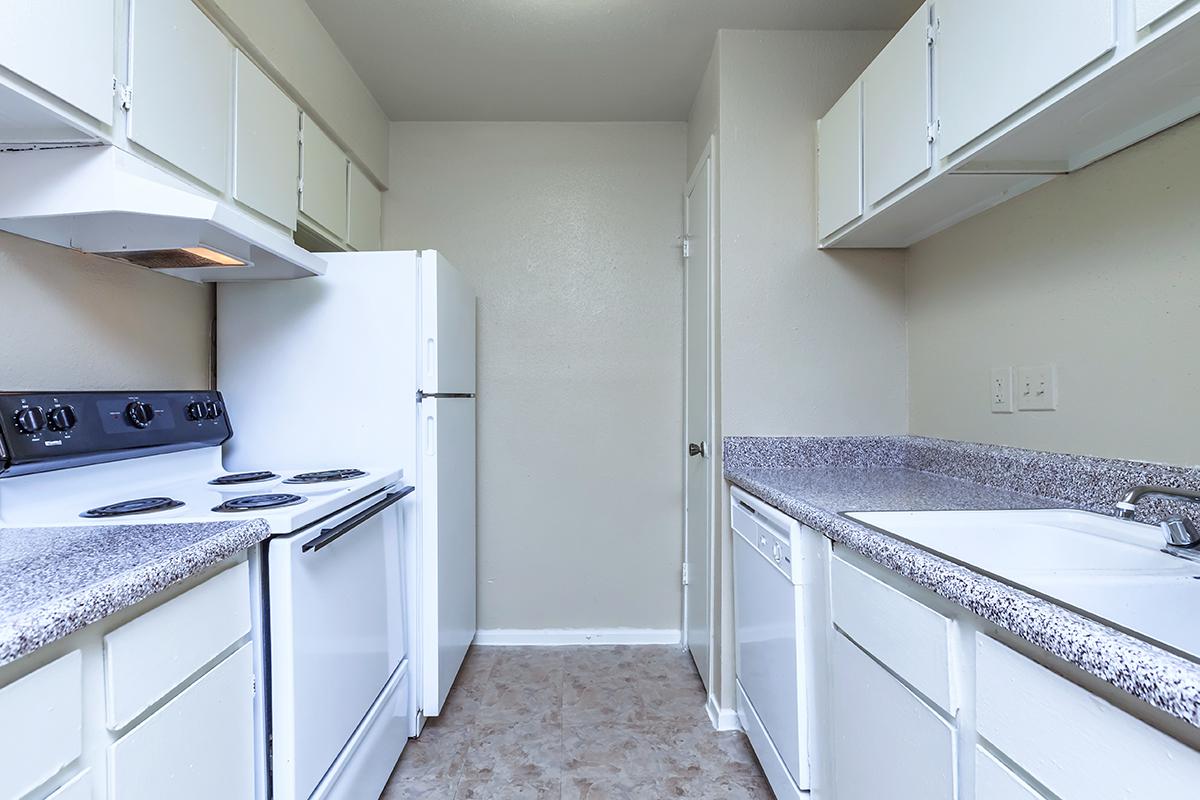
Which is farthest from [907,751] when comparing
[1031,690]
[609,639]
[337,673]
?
[609,639]

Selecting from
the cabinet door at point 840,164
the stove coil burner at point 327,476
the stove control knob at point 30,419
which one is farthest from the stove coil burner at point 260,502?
the cabinet door at point 840,164

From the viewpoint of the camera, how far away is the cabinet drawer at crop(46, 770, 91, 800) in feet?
2.32

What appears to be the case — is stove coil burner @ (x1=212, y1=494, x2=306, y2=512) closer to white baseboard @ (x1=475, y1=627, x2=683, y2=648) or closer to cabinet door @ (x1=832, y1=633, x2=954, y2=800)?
Answer: cabinet door @ (x1=832, y1=633, x2=954, y2=800)

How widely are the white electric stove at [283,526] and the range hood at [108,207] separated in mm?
361

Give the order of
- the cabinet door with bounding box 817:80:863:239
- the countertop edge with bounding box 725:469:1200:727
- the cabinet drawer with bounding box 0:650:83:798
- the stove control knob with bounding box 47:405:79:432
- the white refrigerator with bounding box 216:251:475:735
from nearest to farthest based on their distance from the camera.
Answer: the countertop edge with bounding box 725:469:1200:727 → the cabinet drawer with bounding box 0:650:83:798 → the stove control knob with bounding box 47:405:79:432 → the cabinet door with bounding box 817:80:863:239 → the white refrigerator with bounding box 216:251:475:735

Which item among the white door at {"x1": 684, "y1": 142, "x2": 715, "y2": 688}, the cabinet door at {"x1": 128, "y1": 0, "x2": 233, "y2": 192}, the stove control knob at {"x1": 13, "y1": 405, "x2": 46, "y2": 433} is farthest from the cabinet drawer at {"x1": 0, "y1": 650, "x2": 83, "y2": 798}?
the white door at {"x1": 684, "y1": 142, "x2": 715, "y2": 688}

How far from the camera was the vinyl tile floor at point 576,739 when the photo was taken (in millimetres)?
1752

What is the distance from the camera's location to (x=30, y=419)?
3.91ft

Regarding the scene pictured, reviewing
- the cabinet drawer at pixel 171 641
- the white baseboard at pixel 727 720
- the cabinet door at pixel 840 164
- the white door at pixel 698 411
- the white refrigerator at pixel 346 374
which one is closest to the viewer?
the cabinet drawer at pixel 171 641

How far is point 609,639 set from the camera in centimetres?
275

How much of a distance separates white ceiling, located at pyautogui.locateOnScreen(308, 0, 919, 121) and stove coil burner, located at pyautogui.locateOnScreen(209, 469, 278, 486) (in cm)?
154

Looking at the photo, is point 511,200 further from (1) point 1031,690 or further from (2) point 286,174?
(1) point 1031,690

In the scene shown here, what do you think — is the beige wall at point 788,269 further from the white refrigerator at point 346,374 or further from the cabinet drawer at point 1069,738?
the cabinet drawer at point 1069,738

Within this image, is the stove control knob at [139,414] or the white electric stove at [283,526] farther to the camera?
the stove control knob at [139,414]
